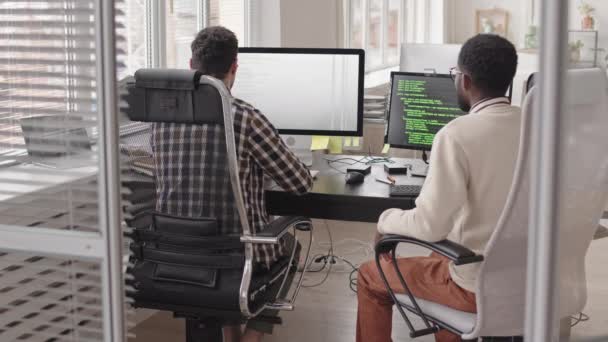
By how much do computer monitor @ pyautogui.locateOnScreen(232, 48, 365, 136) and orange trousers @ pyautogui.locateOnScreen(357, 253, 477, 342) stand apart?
952 millimetres

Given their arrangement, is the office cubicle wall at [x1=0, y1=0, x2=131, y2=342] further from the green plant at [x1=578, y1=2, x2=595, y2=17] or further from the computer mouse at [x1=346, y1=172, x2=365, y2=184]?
the computer mouse at [x1=346, y1=172, x2=365, y2=184]

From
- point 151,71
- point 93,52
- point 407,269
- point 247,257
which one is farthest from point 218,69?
point 93,52

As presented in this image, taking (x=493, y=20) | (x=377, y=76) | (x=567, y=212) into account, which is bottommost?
(x=567, y=212)

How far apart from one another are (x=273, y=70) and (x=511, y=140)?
1463mm

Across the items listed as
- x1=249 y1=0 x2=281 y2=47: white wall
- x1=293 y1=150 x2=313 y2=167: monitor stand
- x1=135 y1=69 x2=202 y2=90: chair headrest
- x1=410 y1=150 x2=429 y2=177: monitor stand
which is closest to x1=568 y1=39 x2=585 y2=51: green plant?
x1=135 y1=69 x2=202 y2=90: chair headrest

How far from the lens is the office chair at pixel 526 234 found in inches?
62.9

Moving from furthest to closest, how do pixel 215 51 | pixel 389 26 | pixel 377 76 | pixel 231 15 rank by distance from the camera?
pixel 389 26 → pixel 377 76 → pixel 231 15 → pixel 215 51

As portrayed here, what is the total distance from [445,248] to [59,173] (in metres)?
1.00

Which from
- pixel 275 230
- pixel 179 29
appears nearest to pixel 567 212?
pixel 275 230

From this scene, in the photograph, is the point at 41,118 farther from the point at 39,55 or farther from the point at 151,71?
the point at 151,71

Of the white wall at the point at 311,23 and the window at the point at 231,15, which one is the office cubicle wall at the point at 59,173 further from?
the white wall at the point at 311,23

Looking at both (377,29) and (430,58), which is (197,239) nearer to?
(430,58)

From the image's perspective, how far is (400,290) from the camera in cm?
255

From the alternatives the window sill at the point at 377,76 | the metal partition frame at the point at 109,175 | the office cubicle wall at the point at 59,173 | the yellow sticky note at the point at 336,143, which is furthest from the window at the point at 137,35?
the window sill at the point at 377,76
